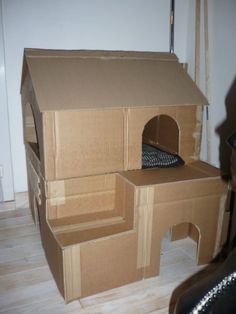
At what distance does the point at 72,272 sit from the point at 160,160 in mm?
627

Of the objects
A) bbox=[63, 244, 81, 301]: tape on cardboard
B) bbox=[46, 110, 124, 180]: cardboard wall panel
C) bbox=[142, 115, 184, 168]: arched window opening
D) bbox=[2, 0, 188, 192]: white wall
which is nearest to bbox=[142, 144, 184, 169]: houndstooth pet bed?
bbox=[142, 115, 184, 168]: arched window opening

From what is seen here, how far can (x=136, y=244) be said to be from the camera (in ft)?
3.82

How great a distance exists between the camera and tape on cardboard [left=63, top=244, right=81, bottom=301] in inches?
40.9

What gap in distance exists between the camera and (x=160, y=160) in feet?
4.51

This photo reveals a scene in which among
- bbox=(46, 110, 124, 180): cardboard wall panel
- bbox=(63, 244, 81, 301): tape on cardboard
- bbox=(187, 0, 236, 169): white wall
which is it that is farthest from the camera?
bbox=(187, 0, 236, 169): white wall

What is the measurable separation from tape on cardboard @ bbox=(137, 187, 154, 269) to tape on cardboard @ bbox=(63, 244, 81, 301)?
0.84 feet

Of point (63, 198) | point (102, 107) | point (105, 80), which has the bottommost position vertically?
point (63, 198)

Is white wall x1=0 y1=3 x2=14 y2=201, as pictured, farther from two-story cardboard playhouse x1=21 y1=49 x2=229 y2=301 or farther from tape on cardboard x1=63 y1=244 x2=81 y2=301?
tape on cardboard x1=63 y1=244 x2=81 y2=301

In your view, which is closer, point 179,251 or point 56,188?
point 56,188

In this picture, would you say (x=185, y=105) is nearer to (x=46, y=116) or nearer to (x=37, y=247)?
(x=46, y=116)

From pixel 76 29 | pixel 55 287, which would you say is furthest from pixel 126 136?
pixel 76 29

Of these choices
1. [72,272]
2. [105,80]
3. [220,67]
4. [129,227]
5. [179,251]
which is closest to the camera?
[72,272]

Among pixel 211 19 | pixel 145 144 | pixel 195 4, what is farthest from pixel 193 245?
pixel 195 4

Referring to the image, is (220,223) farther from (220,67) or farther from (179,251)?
(220,67)
